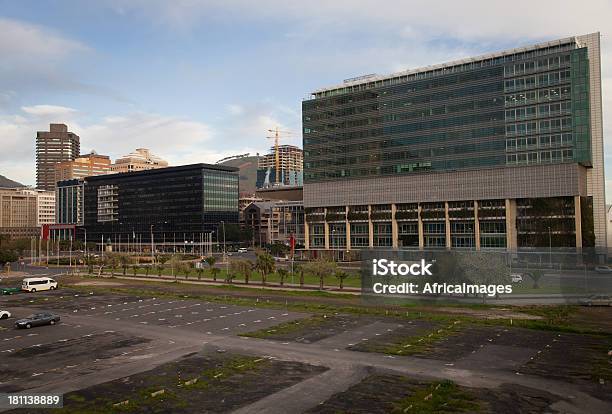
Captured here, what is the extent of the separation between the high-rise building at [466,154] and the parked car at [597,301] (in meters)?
58.7

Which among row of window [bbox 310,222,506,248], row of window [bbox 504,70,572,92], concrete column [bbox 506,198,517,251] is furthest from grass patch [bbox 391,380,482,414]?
row of window [bbox 504,70,572,92]

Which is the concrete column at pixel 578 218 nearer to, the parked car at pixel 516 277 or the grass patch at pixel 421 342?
the parked car at pixel 516 277

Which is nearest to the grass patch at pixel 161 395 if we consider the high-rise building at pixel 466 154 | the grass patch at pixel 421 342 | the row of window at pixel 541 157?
the grass patch at pixel 421 342

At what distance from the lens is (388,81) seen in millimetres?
159375

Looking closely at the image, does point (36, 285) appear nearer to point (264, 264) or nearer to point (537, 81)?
point (264, 264)

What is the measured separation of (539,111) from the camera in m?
132

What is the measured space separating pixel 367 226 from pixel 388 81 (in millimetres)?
45977

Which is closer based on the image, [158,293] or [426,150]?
[158,293]

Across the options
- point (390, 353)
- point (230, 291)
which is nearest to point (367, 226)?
point (230, 291)

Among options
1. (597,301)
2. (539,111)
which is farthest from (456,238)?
(597,301)

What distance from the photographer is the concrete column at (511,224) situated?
135 metres

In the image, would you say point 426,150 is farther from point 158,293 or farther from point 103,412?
point 103,412

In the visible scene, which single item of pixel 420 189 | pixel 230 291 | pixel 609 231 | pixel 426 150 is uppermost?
pixel 426 150

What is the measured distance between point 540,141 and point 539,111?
7809 mm
